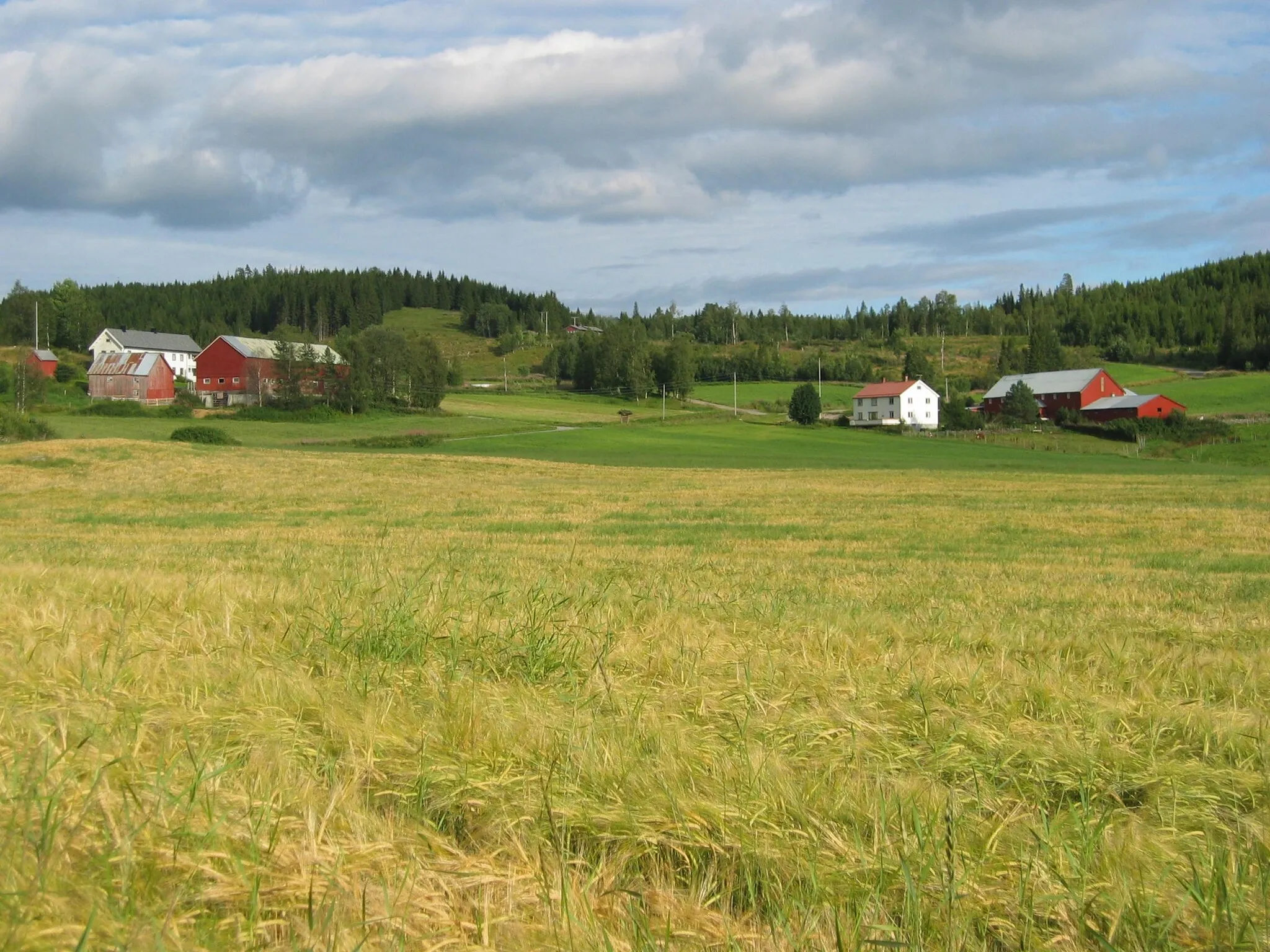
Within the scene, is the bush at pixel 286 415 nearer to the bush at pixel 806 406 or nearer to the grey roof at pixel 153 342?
the bush at pixel 806 406

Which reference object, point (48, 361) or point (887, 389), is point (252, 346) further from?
point (887, 389)

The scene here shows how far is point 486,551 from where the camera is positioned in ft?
55.8


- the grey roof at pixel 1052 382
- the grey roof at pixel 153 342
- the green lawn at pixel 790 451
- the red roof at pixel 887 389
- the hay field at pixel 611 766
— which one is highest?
the grey roof at pixel 153 342

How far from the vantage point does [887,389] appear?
131 meters

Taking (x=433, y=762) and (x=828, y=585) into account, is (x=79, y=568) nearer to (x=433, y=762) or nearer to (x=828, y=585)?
(x=433, y=762)

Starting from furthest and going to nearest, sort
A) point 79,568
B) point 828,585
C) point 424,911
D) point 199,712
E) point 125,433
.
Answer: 1. point 125,433
2. point 828,585
3. point 79,568
4. point 199,712
5. point 424,911

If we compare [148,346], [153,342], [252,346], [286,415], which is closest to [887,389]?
[286,415]

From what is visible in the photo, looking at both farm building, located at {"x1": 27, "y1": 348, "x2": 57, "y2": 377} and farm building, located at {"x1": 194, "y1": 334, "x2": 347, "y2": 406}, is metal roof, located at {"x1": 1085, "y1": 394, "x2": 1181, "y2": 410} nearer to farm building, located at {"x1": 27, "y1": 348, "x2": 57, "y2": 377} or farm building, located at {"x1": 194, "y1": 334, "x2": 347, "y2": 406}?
farm building, located at {"x1": 194, "y1": 334, "x2": 347, "y2": 406}

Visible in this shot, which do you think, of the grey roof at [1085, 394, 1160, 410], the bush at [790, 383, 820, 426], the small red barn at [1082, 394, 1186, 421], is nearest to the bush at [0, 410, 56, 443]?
the bush at [790, 383, 820, 426]

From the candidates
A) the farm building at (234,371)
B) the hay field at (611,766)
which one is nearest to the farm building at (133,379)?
the farm building at (234,371)

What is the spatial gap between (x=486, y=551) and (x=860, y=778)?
42.6ft

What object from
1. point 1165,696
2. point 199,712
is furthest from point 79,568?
point 1165,696

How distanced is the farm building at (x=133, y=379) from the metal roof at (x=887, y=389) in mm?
90535

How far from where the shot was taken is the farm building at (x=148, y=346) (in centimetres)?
15500
